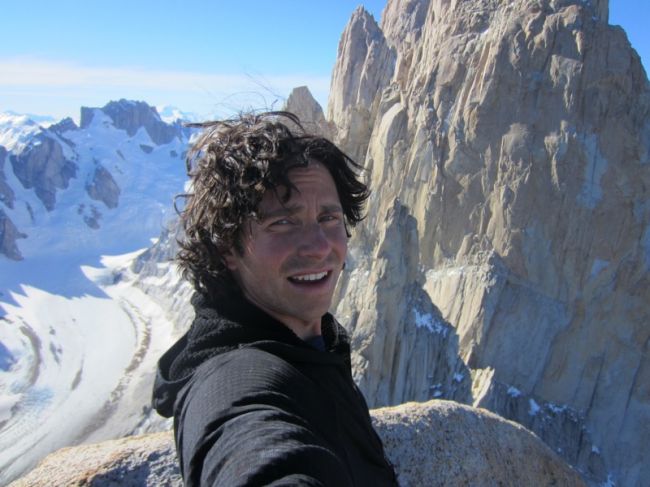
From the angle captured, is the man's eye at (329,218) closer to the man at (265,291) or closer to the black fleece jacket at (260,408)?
the man at (265,291)

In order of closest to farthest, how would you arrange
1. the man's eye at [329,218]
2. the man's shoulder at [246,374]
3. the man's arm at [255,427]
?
1. the man's arm at [255,427]
2. the man's shoulder at [246,374]
3. the man's eye at [329,218]

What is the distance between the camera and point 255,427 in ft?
5.96

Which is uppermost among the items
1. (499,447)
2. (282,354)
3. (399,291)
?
(282,354)

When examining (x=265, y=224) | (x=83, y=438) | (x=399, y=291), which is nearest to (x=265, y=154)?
(x=265, y=224)

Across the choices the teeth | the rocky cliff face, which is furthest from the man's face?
the rocky cliff face

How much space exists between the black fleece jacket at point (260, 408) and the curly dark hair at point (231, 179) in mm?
250

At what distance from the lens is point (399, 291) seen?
3550 cm

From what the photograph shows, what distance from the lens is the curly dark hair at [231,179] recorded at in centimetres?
274

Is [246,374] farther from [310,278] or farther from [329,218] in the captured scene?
[329,218]

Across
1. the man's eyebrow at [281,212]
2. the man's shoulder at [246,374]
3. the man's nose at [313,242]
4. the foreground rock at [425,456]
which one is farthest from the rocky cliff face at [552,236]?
the man's shoulder at [246,374]

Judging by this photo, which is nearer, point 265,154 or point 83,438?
point 265,154

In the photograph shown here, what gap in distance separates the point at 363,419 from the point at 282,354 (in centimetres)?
64

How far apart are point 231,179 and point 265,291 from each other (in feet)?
2.01

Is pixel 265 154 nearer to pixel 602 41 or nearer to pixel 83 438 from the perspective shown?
pixel 602 41
